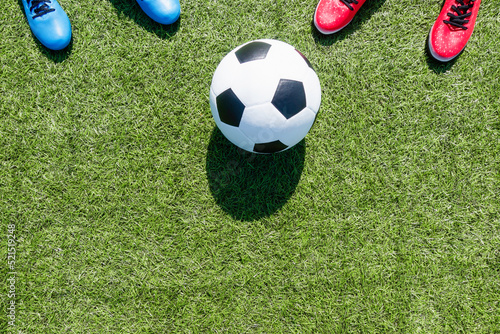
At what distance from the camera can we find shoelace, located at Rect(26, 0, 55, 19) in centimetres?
278

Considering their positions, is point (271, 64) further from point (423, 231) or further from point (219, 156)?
point (423, 231)

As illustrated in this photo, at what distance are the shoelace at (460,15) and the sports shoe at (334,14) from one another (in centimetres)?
72

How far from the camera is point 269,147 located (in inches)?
86.6

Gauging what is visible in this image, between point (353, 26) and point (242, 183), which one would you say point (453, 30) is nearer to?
point (353, 26)

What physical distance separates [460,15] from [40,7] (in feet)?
11.3

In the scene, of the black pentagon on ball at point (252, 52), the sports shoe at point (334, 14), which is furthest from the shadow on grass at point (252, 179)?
the sports shoe at point (334, 14)

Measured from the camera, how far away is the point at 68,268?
2684 mm

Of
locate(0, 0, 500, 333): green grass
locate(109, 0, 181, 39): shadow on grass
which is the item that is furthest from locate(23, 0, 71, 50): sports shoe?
locate(109, 0, 181, 39): shadow on grass

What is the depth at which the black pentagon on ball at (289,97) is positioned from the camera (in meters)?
2.00

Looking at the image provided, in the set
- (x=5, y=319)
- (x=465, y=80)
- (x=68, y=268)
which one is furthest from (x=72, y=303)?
(x=465, y=80)

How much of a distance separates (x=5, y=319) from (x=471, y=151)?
3933 millimetres

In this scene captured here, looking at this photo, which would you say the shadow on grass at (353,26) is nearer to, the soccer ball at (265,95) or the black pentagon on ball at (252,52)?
the soccer ball at (265,95)

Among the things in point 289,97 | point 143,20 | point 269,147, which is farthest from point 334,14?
point 143,20

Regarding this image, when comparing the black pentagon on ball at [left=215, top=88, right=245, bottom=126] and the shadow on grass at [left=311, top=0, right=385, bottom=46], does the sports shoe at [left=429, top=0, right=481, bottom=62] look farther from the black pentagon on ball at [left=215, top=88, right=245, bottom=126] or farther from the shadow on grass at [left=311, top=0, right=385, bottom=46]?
the black pentagon on ball at [left=215, top=88, right=245, bottom=126]
